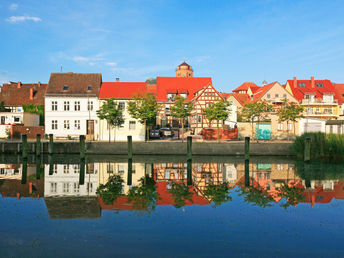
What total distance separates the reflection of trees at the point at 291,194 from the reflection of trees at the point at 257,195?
30.6 inches

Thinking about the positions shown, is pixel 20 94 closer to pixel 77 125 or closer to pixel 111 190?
pixel 77 125

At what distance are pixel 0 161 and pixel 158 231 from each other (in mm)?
25405

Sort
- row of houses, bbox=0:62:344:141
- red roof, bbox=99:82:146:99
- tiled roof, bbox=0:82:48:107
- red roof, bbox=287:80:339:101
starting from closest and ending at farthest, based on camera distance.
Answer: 1. row of houses, bbox=0:62:344:141
2. red roof, bbox=99:82:146:99
3. tiled roof, bbox=0:82:48:107
4. red roof, bbox=287:80:339:101

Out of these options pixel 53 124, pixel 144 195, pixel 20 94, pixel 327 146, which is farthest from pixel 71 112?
pixel 327 146

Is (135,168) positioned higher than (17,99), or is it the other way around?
(17,99)

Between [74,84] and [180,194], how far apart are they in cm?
3324

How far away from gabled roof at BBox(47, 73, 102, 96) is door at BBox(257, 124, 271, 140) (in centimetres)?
2276

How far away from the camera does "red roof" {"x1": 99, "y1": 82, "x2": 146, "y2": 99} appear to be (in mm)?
44781

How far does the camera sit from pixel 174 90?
5844 cm

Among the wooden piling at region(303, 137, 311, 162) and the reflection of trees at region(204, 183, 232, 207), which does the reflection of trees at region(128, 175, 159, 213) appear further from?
the wooden piling at region(303, 137, 311, 162)

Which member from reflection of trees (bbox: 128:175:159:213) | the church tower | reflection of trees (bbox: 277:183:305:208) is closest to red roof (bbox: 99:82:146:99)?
reflection of trees (bbox: 128:175:159:213)

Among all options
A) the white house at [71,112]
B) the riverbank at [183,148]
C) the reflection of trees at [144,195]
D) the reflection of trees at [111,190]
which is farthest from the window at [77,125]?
the reflection of trees at [144,195]

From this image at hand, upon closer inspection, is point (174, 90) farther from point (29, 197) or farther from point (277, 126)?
point (29, 197)

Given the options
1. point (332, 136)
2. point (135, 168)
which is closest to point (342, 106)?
point (332, 136)
